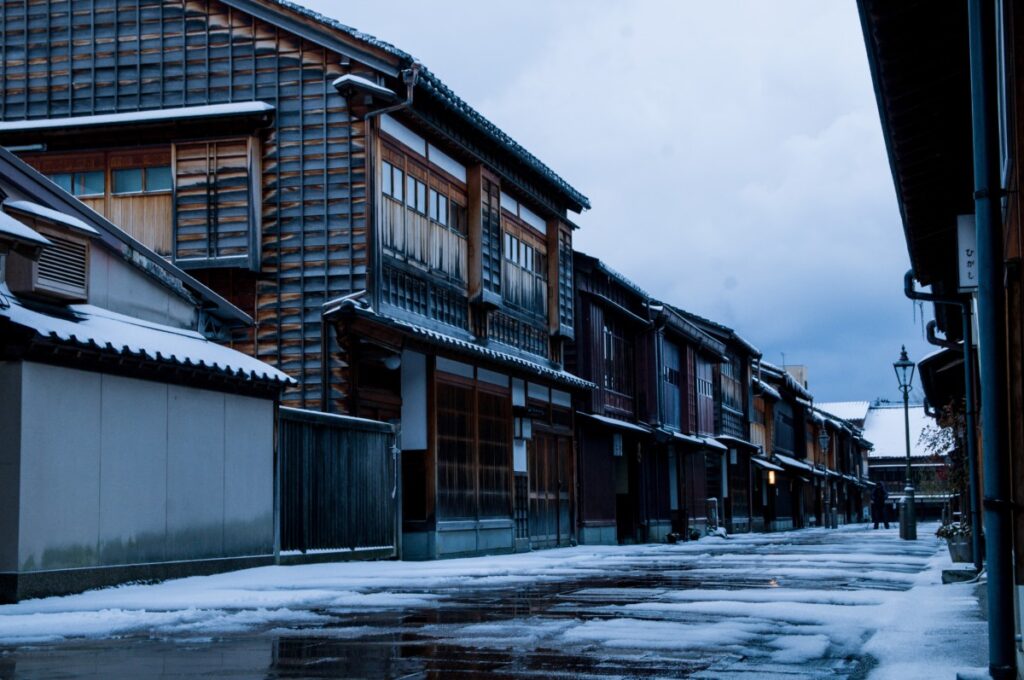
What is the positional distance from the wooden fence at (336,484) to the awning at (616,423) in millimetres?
11101

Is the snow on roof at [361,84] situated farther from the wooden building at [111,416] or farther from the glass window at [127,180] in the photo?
the wooden building at [111,416]

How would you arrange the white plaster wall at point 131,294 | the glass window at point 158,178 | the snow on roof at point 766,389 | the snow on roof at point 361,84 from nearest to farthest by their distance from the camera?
1. the white plaster wall at point 131,294
2. the snow on roof at point 361,84
3. the glass window at point 158,178
4. the snow on roof at point 766,389

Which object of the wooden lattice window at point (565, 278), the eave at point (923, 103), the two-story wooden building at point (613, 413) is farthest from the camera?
the two-story wooden building at point (613, 413)

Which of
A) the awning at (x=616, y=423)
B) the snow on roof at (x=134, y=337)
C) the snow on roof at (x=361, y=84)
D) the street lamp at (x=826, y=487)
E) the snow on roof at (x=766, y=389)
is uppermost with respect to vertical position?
the snow on roof at (x=361, y=84)

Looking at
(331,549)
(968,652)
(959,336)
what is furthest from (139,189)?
(968,652)

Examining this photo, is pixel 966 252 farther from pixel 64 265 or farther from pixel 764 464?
pixel 764 464

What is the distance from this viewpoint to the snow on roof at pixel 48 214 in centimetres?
1412

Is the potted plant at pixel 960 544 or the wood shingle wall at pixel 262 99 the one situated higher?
the wood shingle wall at pixel 262 99

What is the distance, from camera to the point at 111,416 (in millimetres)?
14531

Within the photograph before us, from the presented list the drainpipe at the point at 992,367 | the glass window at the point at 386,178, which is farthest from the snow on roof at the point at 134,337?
the drainpipe at the point at 992,367

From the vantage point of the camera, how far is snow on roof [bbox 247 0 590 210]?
21109mm

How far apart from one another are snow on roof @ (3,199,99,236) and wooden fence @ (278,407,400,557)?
4433 millimetres

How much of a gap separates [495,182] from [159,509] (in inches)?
533

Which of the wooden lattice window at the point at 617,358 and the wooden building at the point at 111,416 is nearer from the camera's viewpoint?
the wooden building at the point at 111,416
